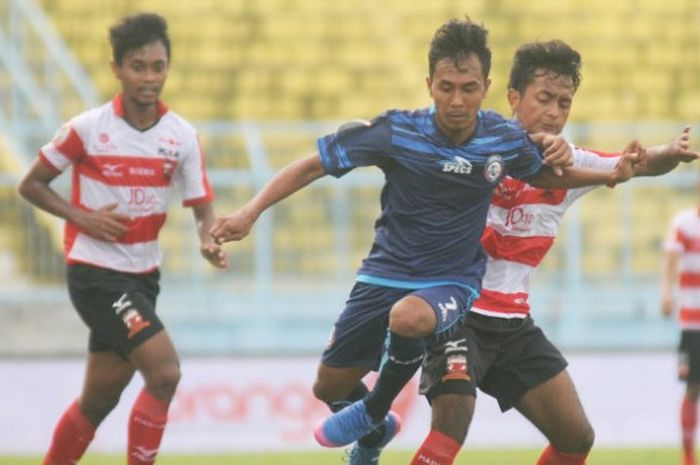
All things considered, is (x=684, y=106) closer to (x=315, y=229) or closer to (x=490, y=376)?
(x=315, y=229)

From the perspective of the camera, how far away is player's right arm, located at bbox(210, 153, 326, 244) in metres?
5.95

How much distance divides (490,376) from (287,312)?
760 centimetres

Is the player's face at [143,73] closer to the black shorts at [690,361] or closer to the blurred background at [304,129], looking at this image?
the black shorts at [690,361]

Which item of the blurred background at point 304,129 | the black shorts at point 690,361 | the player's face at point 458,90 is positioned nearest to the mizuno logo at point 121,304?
the player's face at point 458,90

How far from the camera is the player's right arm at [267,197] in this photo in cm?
595

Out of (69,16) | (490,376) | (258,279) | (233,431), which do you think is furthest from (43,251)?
(490,376)

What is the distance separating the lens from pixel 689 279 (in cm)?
1107

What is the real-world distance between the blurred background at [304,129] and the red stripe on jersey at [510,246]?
6071 millimetres

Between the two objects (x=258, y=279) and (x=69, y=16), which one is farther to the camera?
(x=69, y=16)

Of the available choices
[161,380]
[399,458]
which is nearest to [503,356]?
[161,380]

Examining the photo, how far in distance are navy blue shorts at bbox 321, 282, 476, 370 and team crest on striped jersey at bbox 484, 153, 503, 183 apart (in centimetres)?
45

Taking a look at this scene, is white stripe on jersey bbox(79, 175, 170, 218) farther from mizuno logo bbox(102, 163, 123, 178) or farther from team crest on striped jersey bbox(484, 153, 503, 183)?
team crest on striped jersey bbox(484, 153, 503, 183)

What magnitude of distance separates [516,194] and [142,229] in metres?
1.87

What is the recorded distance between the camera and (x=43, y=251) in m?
14.1
